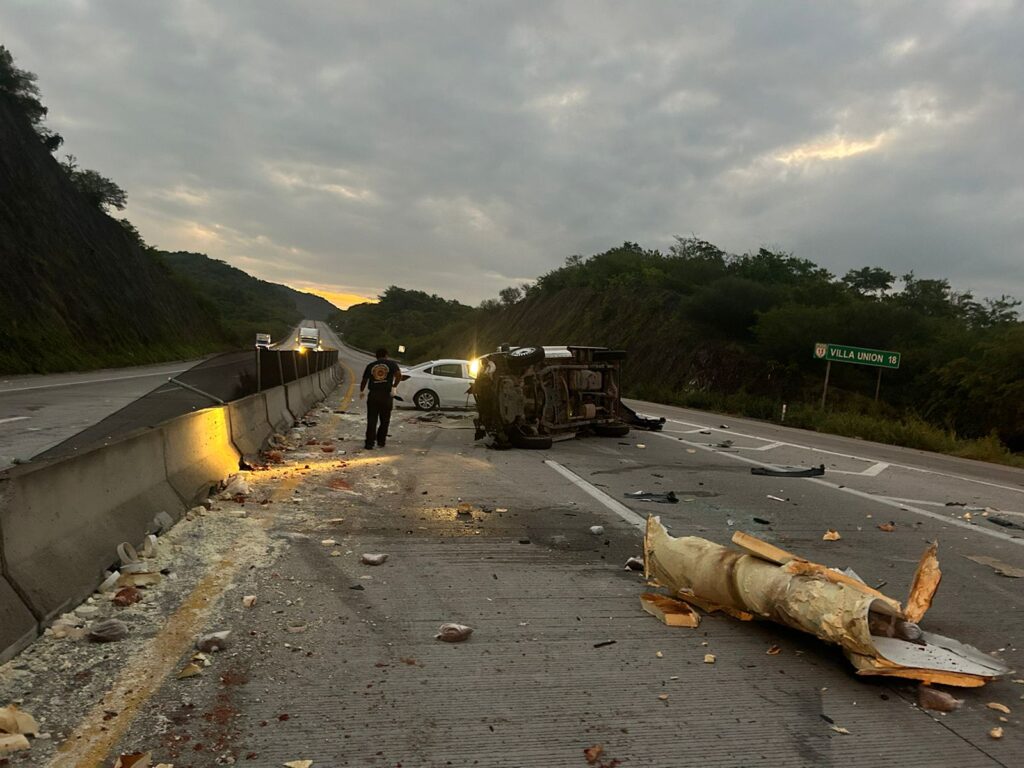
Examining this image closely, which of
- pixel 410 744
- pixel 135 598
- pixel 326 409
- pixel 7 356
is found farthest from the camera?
pixel 7 356

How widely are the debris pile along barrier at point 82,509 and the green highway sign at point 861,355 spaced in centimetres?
2276

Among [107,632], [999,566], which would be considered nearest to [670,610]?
[107,632]

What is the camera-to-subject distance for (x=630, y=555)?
5883mm

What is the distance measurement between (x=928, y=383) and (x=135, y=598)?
28.3 meters

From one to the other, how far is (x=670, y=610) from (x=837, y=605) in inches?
43.3

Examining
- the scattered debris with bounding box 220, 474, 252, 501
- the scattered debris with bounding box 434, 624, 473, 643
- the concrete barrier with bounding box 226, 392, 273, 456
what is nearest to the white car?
the concrete barrier with bounding box 226, 392, 273, 456

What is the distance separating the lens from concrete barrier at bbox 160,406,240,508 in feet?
20.7

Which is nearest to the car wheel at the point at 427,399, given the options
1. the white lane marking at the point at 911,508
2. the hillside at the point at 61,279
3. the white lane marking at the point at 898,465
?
the white lane marking at the point at 898,465

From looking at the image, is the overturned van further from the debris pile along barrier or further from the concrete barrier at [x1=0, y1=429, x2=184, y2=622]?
the concrete barrier at [x1=0, y1=429, x2=184, y2=622]

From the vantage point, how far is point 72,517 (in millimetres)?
4406

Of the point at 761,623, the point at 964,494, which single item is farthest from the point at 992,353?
the point at 761,623

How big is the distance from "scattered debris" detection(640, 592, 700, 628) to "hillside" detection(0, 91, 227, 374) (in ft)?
89.9

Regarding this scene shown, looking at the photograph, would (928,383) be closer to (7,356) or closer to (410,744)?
(410,744)

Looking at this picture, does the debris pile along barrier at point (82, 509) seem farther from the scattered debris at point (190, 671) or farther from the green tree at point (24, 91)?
the green tree at point (24, 91)
